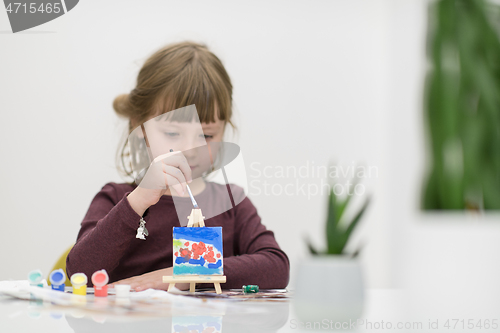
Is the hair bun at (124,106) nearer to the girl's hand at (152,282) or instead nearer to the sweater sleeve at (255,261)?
the sweater sleeve at (255,261)

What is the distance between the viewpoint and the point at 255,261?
93cm

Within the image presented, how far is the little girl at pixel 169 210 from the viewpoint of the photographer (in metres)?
0.88

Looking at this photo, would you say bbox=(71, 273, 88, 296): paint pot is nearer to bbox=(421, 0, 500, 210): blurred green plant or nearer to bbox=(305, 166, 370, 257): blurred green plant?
bbox=(305, 166, 370, 257): blurred green plant

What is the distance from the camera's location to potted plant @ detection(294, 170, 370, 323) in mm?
391

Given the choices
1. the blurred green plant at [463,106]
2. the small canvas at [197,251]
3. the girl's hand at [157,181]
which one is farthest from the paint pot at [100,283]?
the blurred green plant at [463,106]

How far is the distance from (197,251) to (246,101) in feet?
3.67

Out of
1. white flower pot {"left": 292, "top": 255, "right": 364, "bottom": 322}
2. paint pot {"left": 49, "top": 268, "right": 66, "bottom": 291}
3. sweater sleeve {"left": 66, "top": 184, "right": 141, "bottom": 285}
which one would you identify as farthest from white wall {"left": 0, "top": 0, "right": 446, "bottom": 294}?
white flower pot {"left": 292, "top": 255, "right": 364, "bottom": 322}

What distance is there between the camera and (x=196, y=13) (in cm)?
182

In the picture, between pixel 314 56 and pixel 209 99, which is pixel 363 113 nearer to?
pixel 314 56

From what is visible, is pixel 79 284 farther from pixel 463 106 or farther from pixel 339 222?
pixel 463 106

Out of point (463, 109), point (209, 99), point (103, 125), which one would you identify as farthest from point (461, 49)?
point (103, 125)

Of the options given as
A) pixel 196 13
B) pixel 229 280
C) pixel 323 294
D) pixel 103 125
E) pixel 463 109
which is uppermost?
pixel 196 13

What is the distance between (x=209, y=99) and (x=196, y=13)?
825 mm

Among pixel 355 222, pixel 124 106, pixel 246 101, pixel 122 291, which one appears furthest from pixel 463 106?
pixel 246 101
